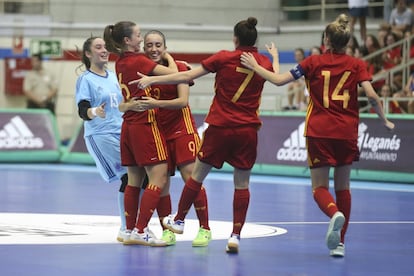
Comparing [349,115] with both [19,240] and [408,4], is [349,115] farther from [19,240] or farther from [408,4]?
[408,4]

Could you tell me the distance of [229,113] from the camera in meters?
9.53

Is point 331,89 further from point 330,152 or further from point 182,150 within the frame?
point 182,150

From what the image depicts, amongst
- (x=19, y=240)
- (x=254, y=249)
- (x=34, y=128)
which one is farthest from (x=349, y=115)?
(x=34, y=128)

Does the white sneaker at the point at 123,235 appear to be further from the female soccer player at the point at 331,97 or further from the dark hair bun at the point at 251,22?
the dark hair bun at the point at 251,22

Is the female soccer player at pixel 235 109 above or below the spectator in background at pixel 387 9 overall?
below

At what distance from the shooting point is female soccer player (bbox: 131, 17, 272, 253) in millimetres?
9492

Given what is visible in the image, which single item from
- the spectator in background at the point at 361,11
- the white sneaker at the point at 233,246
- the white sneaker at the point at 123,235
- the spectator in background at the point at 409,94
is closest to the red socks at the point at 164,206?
the white sneaker at the point at 123,235

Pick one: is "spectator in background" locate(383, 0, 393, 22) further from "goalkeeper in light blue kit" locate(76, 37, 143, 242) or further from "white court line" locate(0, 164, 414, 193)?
"goalkeeper in light blue kit" locate(76, 37, 143, 242)

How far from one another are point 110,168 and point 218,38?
59.6 ft

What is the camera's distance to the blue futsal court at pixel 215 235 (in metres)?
8.69

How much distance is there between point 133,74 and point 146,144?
65 cm

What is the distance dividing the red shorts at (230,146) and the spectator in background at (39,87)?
16.7 metres

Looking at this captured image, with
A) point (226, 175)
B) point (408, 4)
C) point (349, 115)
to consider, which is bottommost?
point (226, 175)

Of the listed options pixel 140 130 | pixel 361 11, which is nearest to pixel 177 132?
pixel 140 130
